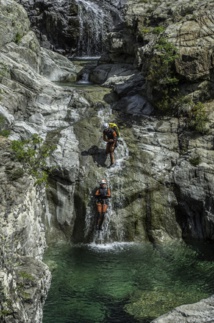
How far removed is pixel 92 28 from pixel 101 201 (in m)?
25.8

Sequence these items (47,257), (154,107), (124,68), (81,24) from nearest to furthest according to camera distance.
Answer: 1. (47,257)
2. (154,107)
3. (124,68)
4. (81,24)

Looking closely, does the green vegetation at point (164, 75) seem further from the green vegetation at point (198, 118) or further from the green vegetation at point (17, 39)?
the green vegetation at point (17, 39)

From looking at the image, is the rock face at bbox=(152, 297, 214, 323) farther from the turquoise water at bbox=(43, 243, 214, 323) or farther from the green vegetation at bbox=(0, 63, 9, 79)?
the green vegetation at bbox=(0, 63, 9, 79)

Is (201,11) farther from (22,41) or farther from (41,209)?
(41,209)

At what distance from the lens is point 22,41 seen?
32.3 meters

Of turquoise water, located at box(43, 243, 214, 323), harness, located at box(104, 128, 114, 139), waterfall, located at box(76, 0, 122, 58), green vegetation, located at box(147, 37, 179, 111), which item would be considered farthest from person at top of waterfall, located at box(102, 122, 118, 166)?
waterfall, located at box(76, 0, 122, 58)

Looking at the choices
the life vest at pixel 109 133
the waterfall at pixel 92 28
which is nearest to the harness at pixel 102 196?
the life vest at pixel 109 133

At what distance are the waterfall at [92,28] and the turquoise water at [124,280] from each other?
2617cm

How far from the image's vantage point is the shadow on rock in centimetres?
2419

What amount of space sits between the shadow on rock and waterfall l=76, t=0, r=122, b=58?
20062 millimetres

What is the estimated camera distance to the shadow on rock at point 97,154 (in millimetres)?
24188

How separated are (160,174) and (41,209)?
23.1ft

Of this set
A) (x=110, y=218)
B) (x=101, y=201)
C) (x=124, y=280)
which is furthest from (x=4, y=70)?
(x=124, y=280)

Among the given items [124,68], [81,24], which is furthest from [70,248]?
[81,24]
